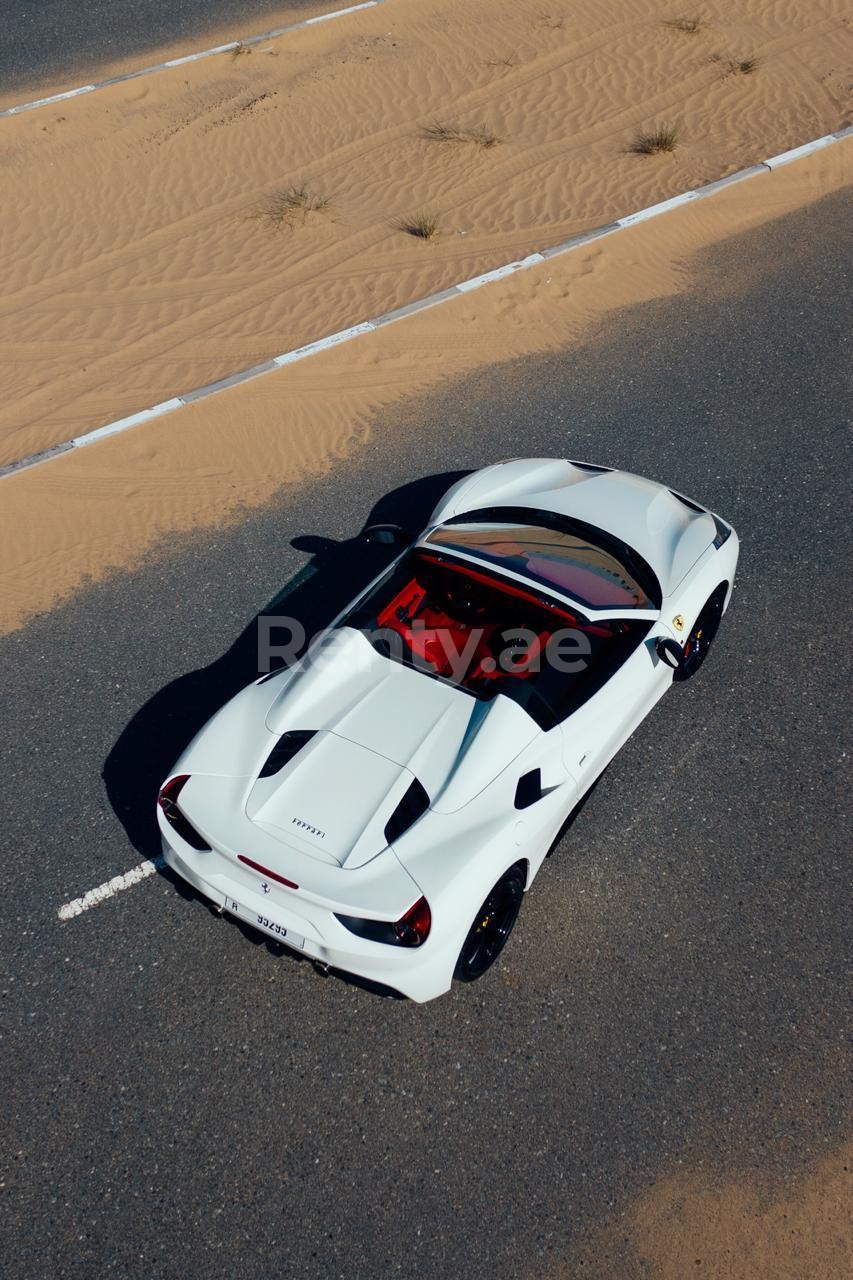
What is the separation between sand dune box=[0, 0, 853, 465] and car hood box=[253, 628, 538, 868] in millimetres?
4636

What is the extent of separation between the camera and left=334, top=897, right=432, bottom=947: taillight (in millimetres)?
4480

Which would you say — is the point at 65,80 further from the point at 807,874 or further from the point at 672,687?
the point at 807,874

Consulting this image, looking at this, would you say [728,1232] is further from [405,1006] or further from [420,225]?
[420,225]

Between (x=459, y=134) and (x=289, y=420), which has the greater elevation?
(x=459, y=134)

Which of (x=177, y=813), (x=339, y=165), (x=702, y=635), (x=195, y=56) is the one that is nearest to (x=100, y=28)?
(x=195, y=56)

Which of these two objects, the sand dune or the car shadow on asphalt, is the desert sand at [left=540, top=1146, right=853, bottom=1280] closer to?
the car shadow on asphalt

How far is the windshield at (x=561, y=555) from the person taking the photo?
547 cm

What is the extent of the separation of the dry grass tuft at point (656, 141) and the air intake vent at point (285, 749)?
9431 mm

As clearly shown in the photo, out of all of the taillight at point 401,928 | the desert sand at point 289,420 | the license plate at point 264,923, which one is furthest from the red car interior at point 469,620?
the desert sand at point 289,420

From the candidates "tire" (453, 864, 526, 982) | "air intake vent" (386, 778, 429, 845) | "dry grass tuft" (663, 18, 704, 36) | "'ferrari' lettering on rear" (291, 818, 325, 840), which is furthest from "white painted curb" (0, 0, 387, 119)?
"tire" (453, 864, 526, 982)

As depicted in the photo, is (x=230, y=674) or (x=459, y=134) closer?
(x=230, y=674)

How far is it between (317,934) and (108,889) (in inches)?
64.5

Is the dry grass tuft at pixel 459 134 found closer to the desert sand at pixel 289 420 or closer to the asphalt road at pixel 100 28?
the desert sand at pixel 289 420

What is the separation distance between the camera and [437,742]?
4.98m
